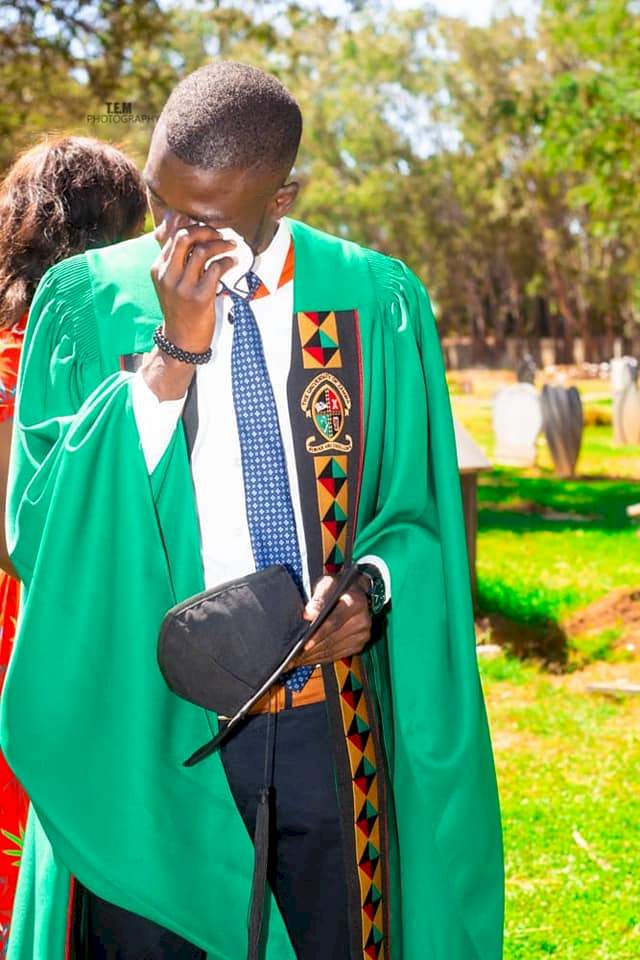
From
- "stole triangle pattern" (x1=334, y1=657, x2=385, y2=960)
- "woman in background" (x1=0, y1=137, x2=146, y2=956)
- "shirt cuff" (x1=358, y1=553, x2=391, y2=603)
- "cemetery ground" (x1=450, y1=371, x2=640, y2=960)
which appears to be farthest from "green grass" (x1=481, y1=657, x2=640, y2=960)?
"shirt cuff" (x1=358, y1=553, x2=391, y2=603)

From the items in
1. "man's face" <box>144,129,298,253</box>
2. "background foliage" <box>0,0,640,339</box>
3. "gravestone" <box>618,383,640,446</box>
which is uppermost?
"background foliage" <box>0,0,640,339</box>

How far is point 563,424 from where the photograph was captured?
16312 millimetres

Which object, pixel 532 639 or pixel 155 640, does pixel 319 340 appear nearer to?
pixel 155 640

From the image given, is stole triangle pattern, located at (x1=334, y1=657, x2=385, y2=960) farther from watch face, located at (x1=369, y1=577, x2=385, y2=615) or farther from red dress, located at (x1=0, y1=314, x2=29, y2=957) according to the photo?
red dress, located at (x1=0, y1=314, x2=29, y2=957)

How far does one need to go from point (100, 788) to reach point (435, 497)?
0.87 meters

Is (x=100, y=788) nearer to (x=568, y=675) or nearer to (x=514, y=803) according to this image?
(x=514, y=803)

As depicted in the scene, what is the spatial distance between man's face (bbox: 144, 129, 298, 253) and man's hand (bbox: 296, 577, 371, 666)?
26.4 inches

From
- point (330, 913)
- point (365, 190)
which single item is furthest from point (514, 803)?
point (365, 190)

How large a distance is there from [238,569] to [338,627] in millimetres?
220

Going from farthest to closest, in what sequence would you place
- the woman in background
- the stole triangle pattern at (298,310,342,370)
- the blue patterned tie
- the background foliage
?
the background foliage → the woman in background → the stole triangle pattern at (298,310,342,370) → the blue patterned tie

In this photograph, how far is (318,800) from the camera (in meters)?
2.29

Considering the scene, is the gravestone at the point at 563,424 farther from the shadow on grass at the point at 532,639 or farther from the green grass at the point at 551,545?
the shadow on grass at the point at 532,639

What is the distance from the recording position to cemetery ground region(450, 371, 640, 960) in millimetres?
4539

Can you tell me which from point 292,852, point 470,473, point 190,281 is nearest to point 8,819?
point 292,852
